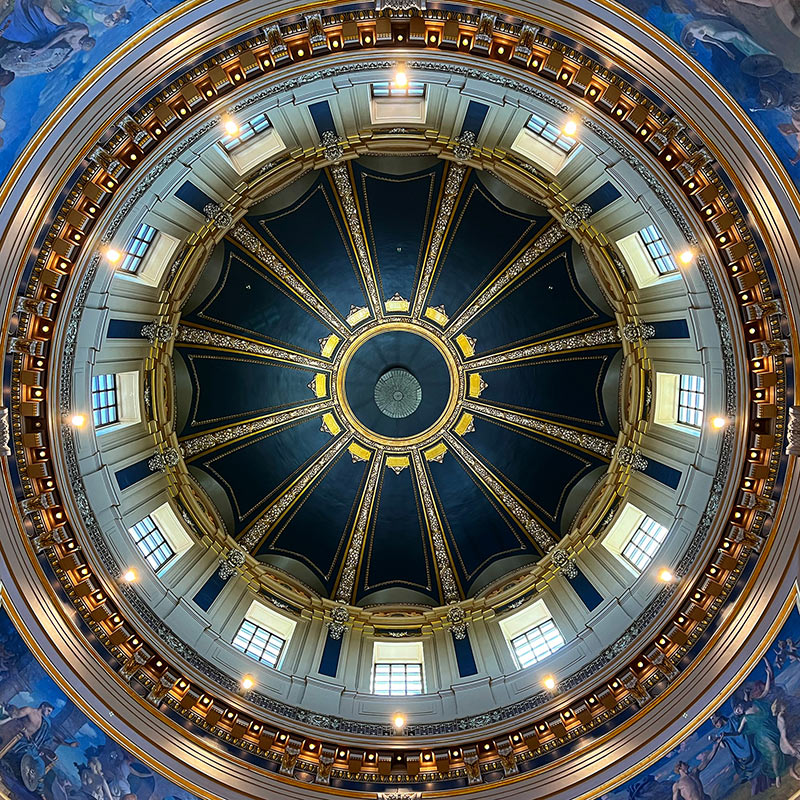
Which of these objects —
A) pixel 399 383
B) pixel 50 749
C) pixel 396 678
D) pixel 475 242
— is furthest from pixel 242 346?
pixel 50 749

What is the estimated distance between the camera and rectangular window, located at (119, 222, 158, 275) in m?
18.1

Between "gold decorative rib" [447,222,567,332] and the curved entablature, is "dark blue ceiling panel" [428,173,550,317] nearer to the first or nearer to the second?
"gold decorative rib" [447,222,567,332]

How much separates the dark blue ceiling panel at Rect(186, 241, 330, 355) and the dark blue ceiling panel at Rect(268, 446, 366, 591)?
5783mm

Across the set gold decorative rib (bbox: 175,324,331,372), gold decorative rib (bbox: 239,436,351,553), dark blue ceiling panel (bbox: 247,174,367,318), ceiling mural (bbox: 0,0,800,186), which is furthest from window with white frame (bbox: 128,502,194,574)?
ceiling mural (bbox: 0,0,800,186)

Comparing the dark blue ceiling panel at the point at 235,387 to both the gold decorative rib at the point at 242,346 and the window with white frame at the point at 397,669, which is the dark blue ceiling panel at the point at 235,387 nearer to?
the gold decorative rib at the point at 242,346

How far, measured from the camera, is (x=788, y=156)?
12.7 m

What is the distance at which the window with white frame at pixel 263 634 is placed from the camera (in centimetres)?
1998

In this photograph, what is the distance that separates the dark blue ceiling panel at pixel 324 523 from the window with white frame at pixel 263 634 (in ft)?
11.5

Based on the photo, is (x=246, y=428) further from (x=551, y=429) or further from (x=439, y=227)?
(x=551, y=429)

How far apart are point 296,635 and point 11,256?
580 inches

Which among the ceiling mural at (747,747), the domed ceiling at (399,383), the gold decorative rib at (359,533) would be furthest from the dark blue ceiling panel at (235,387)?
the ceiling mural at (747,747)

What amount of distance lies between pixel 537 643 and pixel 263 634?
930 centimetres

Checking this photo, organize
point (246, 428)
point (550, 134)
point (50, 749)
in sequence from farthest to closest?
point (246, 428) → point (550, 134) → point (50, 749)

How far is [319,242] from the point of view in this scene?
80.4 ft
